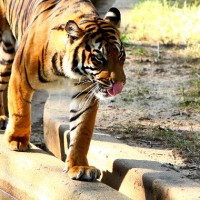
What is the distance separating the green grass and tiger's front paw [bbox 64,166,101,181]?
3.77 meters

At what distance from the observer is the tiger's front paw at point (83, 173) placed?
4668 mm

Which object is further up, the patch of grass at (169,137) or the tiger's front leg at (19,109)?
the tiger's front leg at (19,109)

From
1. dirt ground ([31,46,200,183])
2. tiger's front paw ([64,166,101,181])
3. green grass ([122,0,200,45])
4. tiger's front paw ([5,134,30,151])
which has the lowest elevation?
tiger's front paw ([64,166,101,181])

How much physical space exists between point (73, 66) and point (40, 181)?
84 centimetres

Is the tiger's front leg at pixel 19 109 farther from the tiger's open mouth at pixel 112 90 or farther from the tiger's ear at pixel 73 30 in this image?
the tiger's open mouth at pixel 112 90

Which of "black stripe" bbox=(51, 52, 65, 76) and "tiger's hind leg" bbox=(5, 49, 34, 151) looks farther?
"tiger's hind leg" bbox=(5, 49, 34, 151)

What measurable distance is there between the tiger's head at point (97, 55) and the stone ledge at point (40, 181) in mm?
607

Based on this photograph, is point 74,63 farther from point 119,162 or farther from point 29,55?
point 119,162

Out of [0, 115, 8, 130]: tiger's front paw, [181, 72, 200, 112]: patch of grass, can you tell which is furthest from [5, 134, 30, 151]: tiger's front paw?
[181, 72, 200, 112]: patch of grass

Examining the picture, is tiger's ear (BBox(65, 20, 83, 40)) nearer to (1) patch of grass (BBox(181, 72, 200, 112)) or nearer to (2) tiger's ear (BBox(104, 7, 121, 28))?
(2) tiger's ear (BBox(104, 7, 121, 28))

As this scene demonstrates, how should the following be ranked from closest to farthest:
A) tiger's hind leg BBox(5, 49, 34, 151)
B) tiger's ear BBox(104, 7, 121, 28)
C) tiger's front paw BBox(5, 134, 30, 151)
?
tiger's ear BBox(104, 7, 121, 28)
tiger's hind leg BBox(5, 49, 34, 151)
tiger's front paw BBox(5, 134, 30, 151)

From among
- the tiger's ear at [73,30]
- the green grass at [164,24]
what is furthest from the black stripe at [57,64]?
the green grass at [164,24]

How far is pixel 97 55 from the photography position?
445cm

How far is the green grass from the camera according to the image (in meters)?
8.45
